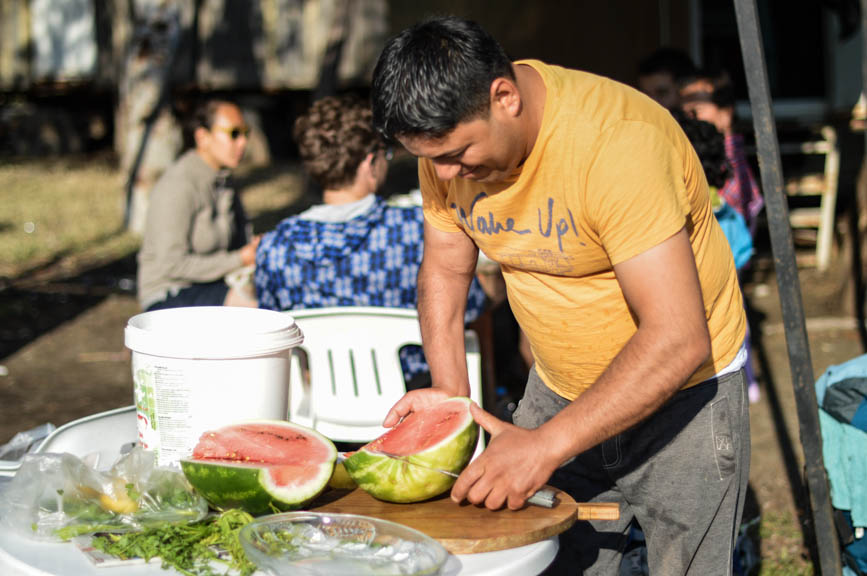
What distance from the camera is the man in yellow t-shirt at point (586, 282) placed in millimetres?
2035

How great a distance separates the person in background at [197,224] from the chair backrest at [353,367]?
126 centimetres

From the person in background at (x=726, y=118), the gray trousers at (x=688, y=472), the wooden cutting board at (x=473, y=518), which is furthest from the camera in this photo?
the person in background at (x=726, y=118)

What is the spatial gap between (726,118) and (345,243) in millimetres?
3019

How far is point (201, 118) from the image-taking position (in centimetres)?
560

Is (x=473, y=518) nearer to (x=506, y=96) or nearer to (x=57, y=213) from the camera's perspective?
(x=506, y=96)

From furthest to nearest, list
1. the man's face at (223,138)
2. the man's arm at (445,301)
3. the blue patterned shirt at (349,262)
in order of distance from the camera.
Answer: the man's face at (223,138) → the blue patterned shirt at (349,262) → the man's arm at (445,301)

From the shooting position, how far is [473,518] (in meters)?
2.10

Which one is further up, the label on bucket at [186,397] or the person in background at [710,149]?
the person in background at [710,149]

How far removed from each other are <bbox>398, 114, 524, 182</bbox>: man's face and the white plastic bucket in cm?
62

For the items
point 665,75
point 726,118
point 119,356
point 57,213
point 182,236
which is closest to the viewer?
point 182,236

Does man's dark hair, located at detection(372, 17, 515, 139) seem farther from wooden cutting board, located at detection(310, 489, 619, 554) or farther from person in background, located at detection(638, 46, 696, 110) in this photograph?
person in background, located at detection(638, 46, 696, 110)

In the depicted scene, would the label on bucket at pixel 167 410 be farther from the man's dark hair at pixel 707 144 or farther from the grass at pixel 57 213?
the grass at pixel 57 213

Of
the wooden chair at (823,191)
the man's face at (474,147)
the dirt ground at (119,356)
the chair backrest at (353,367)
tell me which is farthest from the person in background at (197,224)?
the wooden chair at (823,191)

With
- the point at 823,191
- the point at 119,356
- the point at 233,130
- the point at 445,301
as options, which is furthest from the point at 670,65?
the point at 119,356
